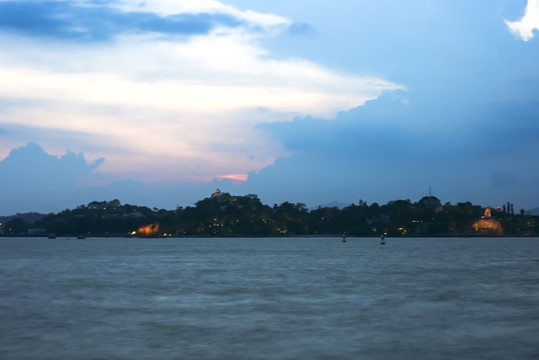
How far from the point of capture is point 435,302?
4622 cm

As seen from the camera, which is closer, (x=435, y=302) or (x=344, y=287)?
(x=435, y=302)

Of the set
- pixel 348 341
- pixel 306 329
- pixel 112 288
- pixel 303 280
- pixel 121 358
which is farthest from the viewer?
pixel 303 280

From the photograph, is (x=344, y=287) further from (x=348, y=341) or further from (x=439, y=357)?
(x=439, y=357)

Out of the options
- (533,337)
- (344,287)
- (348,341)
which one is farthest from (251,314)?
(344,287)

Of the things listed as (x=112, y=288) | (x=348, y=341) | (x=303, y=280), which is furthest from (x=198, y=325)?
(x=303, y=280)

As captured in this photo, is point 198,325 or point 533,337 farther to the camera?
point 198,325

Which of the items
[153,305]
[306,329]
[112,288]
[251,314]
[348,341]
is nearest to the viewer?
[348,341]

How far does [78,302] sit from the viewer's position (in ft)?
152

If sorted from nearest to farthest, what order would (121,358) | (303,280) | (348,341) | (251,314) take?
1. (121,358)
2. (348,341)
3. (251,314)
4. (303,280)

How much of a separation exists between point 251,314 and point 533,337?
16.7 metres

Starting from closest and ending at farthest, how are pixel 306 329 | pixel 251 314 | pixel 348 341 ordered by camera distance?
pixel 348 341, pixel 306 329, pixel 251 314

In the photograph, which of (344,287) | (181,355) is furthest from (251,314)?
(344,287)

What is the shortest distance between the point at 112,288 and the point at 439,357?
3889cm

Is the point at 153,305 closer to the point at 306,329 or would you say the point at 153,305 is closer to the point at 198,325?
the point at 198,325
